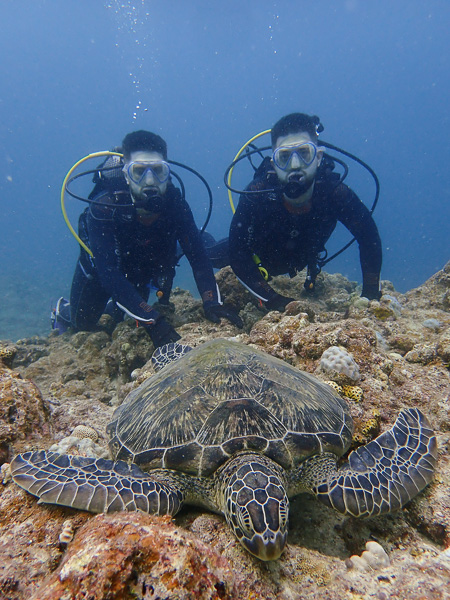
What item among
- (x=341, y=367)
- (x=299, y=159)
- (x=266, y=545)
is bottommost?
(x=266, y=545)

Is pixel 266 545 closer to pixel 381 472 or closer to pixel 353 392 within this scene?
pixel 381 472

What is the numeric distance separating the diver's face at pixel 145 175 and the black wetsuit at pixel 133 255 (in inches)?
8.8

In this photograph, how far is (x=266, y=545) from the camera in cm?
129

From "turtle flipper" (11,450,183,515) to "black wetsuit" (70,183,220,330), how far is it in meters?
2.78

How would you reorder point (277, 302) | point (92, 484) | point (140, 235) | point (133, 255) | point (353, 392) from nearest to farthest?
point (92, 484)
point (353, 392)
point (277, 302)
point (140, 235)
point (133, 255)

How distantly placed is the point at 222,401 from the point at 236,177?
10482 cm

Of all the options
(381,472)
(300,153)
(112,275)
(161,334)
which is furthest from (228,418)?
(300,153)

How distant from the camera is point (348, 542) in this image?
1.64m

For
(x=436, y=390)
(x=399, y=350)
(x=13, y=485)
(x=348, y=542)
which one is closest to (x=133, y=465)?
(x=13, y=485)

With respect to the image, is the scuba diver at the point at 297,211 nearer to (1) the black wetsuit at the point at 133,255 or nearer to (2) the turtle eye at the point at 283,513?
(1) the black wetsuit at the point at 133,255

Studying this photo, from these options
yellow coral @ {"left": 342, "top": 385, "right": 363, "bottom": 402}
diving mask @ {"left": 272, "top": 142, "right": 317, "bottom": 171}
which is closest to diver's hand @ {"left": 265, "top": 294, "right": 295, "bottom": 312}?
diving mask @ {"left": 272, "top": 142, "right": 317, "bottom": 171}

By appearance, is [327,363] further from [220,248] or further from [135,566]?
[220,248]

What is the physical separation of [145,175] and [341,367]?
4647 millimetres

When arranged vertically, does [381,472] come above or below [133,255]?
below
